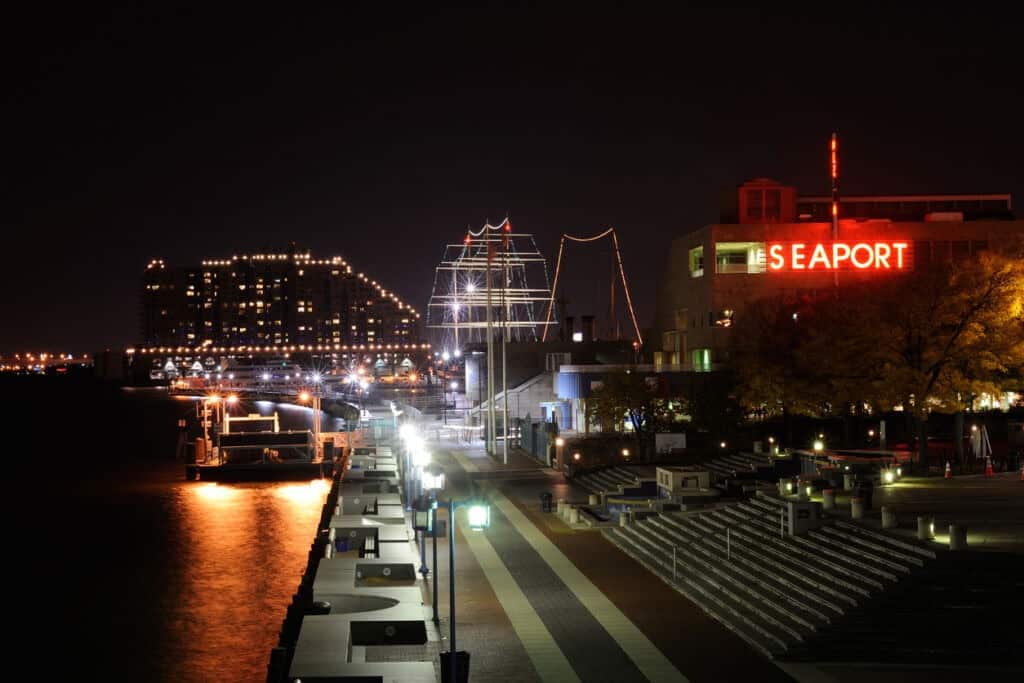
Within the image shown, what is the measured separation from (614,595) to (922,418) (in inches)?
864

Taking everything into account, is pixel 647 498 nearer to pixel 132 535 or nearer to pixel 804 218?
pixel 132 535

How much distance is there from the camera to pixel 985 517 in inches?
1134

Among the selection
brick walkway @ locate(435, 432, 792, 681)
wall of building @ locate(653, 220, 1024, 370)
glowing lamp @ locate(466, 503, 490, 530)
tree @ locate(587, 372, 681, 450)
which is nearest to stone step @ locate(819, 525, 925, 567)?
brick walkway @ locate(435, 432, 792, 681)

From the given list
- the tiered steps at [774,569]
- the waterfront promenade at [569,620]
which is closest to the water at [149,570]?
the waterfront promenade at [569,620]

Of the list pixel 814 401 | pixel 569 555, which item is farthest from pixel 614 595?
pixel 814 401

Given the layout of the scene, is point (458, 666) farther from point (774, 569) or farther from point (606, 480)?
point (606, 480)

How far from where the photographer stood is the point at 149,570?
48.1 m

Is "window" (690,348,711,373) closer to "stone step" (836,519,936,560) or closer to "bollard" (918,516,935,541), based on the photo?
"stone step" (836,519,936,560)

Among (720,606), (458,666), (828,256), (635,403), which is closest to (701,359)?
(828,256)

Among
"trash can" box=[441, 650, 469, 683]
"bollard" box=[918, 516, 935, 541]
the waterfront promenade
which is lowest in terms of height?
the waterfront promenade

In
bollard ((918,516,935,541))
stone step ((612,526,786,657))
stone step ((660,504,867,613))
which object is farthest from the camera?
bollard ((918,516,935,541))

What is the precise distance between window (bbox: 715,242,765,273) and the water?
29.4 meters

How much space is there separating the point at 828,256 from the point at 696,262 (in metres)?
8.74

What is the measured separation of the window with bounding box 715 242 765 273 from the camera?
2842 inches
